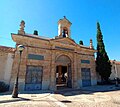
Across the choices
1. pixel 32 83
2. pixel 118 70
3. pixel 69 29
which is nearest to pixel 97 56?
pixel 118 70

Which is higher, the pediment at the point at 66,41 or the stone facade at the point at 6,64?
→ the pediment at the point at 66,41

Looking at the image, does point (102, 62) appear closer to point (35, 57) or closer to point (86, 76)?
point (86, 76)

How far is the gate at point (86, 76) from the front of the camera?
18016 millimetres

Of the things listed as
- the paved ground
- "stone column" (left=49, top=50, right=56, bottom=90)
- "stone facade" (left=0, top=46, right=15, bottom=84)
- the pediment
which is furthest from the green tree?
"stone facade" (left=0, top=46, right=15, bottom=84)

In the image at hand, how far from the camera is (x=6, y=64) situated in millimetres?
12781

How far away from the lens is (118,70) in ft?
77.7

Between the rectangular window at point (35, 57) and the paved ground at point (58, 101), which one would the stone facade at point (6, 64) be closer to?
the rectangular window at point (35, 57)

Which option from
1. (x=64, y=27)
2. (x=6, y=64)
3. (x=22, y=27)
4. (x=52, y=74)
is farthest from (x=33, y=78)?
(x=64, y=27)

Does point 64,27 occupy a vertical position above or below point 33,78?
above

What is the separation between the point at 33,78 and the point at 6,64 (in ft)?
12.6

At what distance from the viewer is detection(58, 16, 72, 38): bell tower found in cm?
1855

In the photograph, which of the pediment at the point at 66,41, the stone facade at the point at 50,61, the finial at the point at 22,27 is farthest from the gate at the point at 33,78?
the pediment at the point at 66,41

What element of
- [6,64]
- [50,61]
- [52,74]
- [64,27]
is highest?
[64,27]

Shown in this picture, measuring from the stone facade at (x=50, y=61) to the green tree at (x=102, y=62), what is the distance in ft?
5.05
